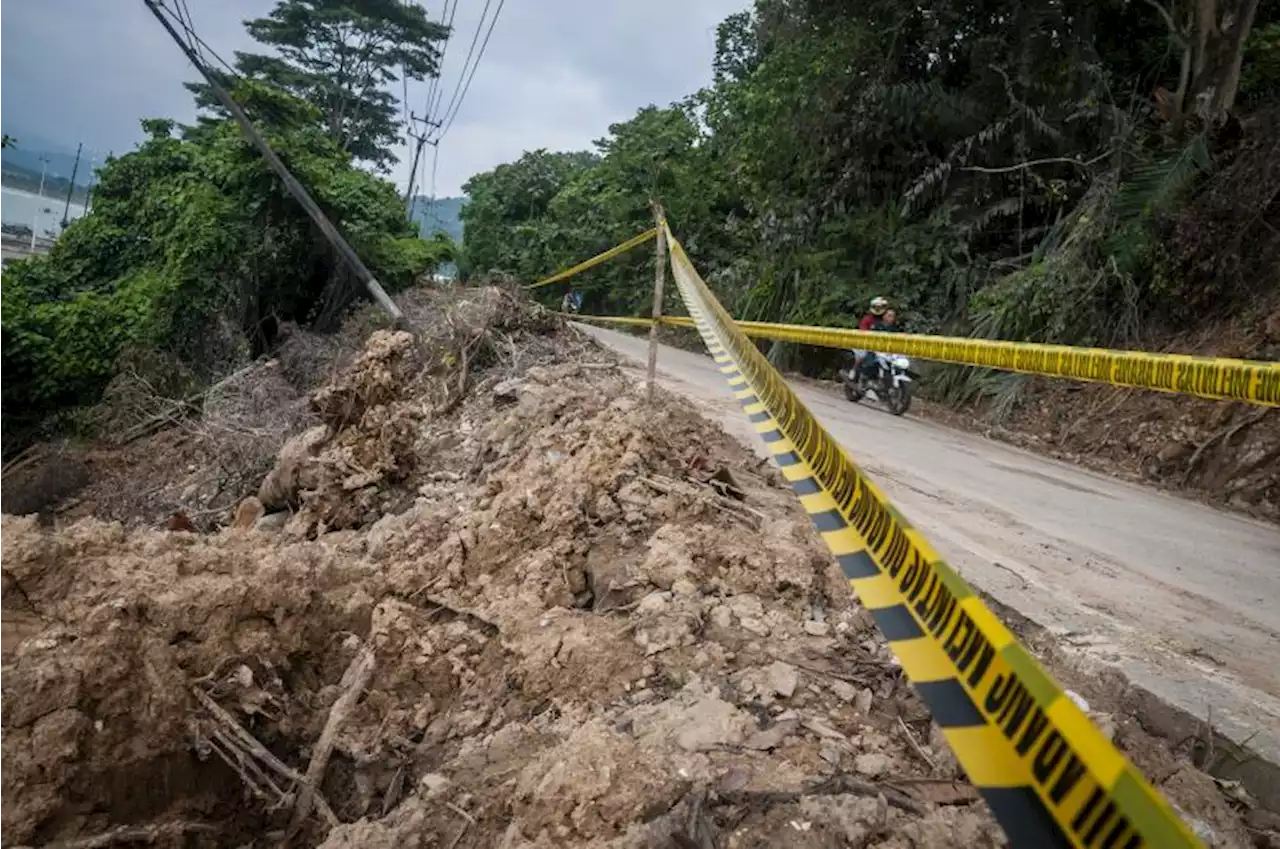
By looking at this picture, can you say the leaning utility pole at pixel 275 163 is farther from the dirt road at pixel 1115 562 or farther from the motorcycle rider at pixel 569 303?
the dirt road at pixel 1115 562

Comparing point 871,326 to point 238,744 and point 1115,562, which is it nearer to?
point 1115,562

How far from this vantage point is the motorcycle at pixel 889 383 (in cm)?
920

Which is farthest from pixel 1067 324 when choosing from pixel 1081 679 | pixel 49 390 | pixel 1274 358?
pixel 49 390

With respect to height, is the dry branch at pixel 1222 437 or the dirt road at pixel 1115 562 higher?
the dry branch at pixel 1222 437

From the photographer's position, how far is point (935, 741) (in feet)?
6.62

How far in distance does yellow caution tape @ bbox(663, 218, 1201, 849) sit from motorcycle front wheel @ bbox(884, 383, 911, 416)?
791 cm

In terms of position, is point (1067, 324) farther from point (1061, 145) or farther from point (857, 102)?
point (857, 102)

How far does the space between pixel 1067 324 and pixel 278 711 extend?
908 centimetres

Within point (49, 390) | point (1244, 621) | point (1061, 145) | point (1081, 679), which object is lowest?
point (49, 390)

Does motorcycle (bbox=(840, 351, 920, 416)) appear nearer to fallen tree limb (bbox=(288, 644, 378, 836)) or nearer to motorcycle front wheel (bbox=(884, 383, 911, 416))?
motorcycle front wheel (bbox=(884, 383, 911, 416))

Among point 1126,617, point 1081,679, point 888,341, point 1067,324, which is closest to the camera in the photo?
point 1081,679

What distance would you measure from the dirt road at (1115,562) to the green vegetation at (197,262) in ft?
37.0

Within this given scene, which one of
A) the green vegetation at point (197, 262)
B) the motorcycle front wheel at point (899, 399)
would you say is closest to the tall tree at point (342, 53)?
the green vegetation at point (197, 262)

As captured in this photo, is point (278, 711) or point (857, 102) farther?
point (857, 102)
